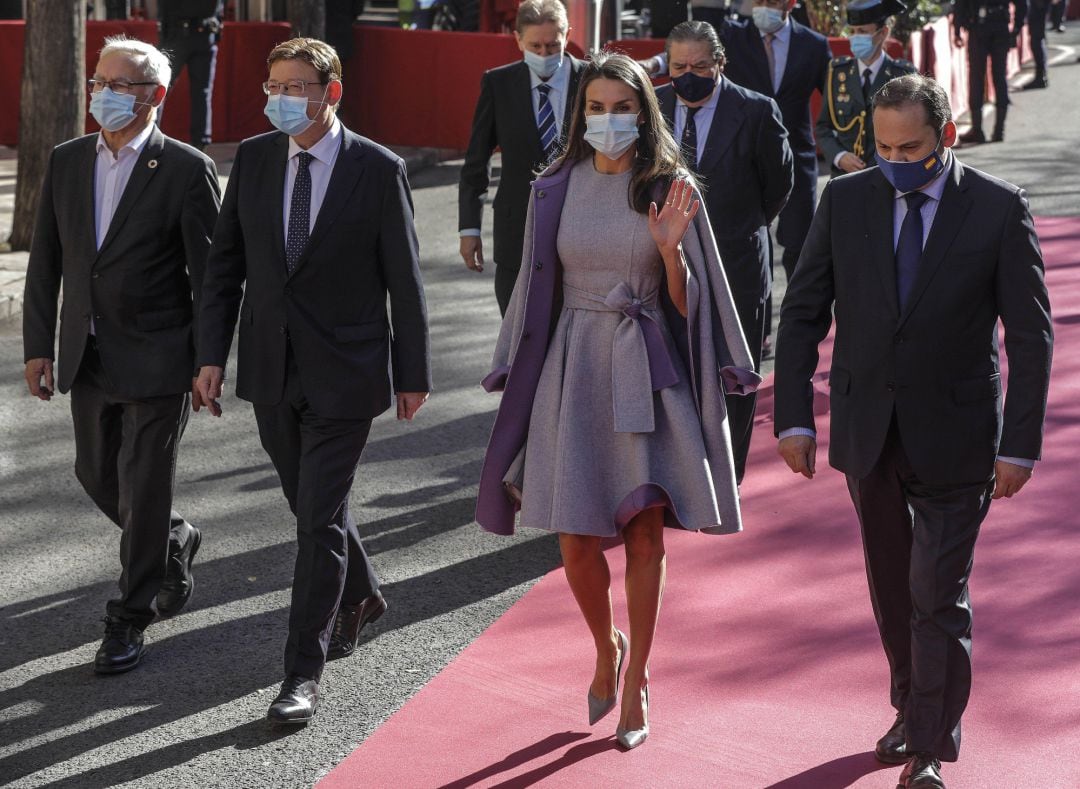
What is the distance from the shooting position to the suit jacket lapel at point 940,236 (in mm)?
4406

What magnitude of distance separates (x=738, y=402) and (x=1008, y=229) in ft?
8.64

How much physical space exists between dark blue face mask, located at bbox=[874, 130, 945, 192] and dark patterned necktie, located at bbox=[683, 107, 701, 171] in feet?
8.32

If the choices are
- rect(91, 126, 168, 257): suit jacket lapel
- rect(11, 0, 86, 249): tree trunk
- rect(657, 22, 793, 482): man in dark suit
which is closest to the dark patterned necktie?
rect(657, 22, 793, 482): man in dark suit

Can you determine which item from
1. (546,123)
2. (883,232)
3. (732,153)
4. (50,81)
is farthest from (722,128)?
(50,81)

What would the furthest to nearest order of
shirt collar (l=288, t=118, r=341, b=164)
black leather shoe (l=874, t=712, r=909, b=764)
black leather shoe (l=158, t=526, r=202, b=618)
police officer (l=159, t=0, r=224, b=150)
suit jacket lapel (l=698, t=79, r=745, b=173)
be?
police officer (l=159, t=0, r=224, b=150), suit jacket lapel (l=698, t=79, r=745, b=173), black leather shoe (l=158, t=526, r=202, b=618), shirt collar (l=288, t=118, r=341, b=164), black leather shoe (l=874, t=712, r=909, b=764)

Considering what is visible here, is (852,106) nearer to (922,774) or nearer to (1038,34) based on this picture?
(922,774)

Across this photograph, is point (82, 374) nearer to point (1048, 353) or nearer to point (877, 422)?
point (877, 422)

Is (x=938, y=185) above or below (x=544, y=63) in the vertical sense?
below

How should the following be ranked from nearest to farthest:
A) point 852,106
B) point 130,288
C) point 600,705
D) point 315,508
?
point 600,705
point 315,508
point 130,288
point 852,106

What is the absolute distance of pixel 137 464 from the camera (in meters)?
5.60

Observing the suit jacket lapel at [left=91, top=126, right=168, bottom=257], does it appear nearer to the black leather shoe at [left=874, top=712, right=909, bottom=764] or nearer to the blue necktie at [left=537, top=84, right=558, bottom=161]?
the blue necktie at [left=537, top=84, right=558, bottom=161]

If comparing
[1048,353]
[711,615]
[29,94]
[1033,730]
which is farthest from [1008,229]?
[29,94]

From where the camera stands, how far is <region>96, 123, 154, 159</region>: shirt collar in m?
5.58

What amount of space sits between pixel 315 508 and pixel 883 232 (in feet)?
6.28
